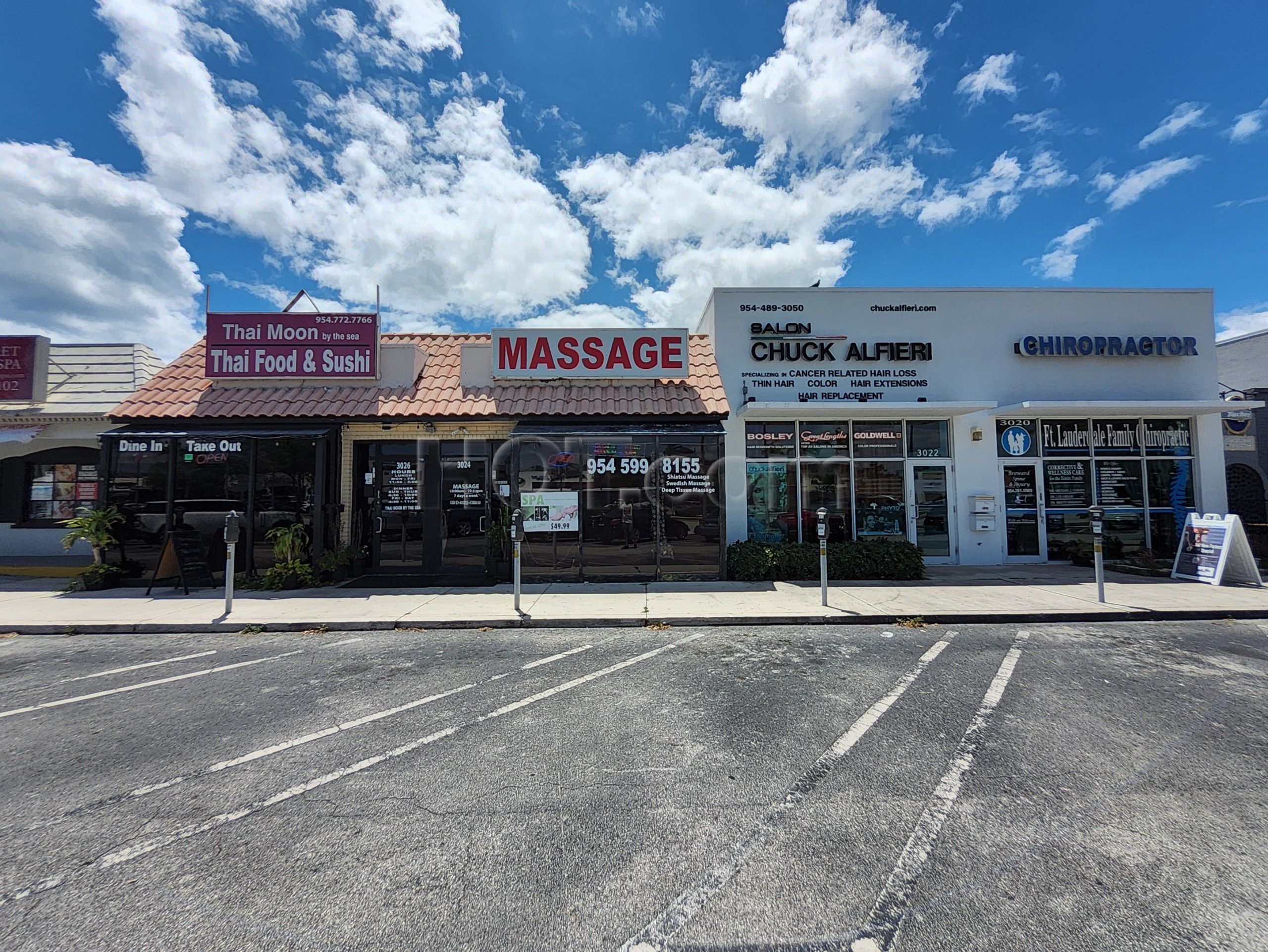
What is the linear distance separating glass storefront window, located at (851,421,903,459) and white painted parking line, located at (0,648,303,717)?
11.5 meters

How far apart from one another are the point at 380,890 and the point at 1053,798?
396 centimetres

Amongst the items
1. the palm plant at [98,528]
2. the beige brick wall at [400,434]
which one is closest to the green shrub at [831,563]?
the beige brick wall at [400,434]

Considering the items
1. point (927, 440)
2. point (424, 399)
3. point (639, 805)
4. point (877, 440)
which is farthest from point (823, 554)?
point (424, 399)

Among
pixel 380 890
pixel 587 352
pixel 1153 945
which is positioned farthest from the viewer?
pixel 587 352

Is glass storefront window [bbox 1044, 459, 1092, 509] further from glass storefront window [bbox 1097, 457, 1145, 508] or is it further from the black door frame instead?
the black door frame

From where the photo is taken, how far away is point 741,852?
2.90 m

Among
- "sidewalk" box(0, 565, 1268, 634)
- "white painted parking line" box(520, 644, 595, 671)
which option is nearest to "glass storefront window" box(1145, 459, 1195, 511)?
"sidewalk" box(0, 565, 1268, 634)

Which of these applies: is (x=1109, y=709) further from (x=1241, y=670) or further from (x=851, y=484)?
(x=851, y=484)

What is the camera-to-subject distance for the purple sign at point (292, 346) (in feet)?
36.8

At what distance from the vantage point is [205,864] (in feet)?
9.22

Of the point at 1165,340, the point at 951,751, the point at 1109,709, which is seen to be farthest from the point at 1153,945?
the point at 1165,340

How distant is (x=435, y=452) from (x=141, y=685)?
6.52 m

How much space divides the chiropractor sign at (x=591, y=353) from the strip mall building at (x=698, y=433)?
2.1 inches

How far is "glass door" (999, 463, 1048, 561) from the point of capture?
41.8 feet
